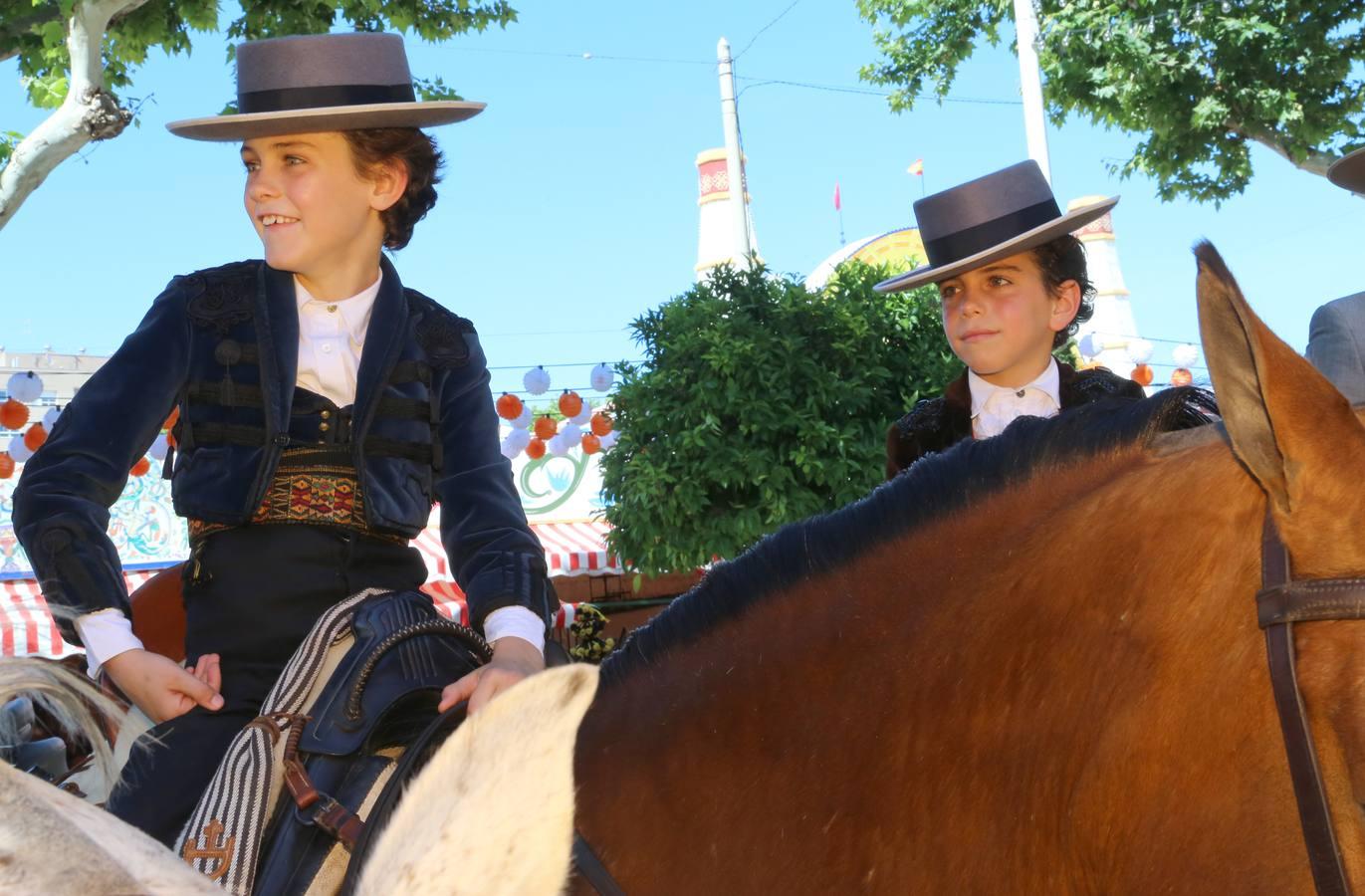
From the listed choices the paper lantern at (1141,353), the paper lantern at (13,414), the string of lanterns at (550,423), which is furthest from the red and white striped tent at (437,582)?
the paper lantern at (1141,353)

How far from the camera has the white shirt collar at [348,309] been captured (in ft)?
7.50

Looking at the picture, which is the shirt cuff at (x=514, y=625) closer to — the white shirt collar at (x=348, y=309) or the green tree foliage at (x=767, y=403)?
the white shirt collar at (x=348, y=309)

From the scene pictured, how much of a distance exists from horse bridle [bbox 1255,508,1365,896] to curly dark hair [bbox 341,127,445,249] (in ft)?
5.79

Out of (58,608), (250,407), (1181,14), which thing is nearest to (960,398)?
(250,407)

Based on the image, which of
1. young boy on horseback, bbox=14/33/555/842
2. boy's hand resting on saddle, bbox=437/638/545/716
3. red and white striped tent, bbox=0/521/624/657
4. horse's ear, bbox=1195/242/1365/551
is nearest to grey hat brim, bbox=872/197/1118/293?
young boy on horseback, bbox=14/33/555/842

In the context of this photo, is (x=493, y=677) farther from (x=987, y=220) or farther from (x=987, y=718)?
(x=987, y=220)

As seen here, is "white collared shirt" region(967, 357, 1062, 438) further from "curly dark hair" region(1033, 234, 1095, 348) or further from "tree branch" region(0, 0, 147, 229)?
"tree branch" region(0, 0, 147, 229)

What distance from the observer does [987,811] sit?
1.30 m

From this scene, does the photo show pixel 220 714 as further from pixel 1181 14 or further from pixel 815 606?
pixel 1181 14

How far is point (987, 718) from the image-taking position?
4.35 ft

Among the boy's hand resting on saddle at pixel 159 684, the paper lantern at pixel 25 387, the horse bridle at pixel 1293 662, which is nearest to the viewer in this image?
the horse bridle at pixel 1293 662

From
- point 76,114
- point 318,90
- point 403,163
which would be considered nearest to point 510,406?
point 76,114

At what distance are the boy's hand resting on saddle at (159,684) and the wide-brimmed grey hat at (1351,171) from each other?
3259 millimetres

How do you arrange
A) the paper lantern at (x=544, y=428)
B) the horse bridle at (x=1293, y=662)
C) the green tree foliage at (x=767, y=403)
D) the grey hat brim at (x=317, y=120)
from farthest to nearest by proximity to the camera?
the paper lantern at (x=544, y=428)
the green tree foliage at (x=767, y=403)
the grey hat brim at (x=317, y=120)
the horse bridle at (x=1293, y=662)
